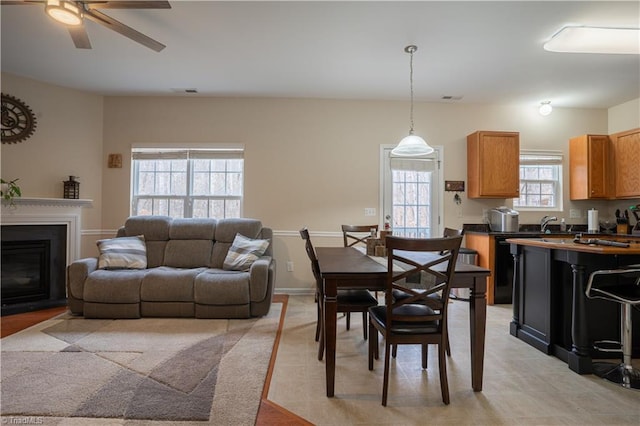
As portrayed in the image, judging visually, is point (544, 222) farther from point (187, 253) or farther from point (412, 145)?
point (187, 253)

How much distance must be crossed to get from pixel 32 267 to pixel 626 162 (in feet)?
24.8

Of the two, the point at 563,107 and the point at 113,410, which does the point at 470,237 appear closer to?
the point at 563,107

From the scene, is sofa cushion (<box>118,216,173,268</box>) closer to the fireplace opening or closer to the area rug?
the fireplace opening

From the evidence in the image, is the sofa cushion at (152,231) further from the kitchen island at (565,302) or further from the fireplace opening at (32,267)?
the kitchen island at (565,302)

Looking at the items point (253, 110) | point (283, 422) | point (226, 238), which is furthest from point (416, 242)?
point (253, 110)

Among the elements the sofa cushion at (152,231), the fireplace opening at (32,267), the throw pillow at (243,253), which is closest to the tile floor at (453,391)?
the throw pillow at (243,253)

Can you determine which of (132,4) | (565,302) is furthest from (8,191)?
(565,302)

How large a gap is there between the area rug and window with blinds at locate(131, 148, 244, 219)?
1.71 m

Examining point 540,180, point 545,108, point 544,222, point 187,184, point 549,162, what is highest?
point 545,108

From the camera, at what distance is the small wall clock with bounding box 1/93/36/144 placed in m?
3.61

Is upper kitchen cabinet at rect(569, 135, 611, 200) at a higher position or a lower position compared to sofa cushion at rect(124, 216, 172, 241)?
higher

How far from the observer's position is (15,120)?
367cm

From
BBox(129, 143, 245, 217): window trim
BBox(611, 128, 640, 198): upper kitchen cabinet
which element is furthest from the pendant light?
BBox(611, 128, 640, 198): upper kitchen cabinet

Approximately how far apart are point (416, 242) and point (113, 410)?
189 cm
